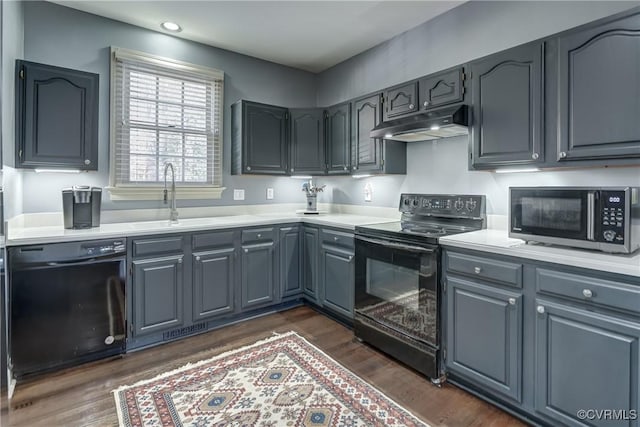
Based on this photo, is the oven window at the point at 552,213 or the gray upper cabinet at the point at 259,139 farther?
the gray upper cabinet at the point at 259,139

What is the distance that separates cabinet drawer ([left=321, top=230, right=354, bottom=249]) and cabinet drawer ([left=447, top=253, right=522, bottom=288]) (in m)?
0.96

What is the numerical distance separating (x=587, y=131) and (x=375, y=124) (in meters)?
1.64

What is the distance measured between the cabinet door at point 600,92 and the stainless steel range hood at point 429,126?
0.57 m

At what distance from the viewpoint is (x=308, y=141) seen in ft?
12.3

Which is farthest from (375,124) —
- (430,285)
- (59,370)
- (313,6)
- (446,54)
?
(59,370)

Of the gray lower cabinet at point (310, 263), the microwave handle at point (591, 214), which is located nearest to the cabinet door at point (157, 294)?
the gray lower cabinet at point (310, 263)

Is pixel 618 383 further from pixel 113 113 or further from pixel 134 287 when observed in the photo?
pixel 113 113

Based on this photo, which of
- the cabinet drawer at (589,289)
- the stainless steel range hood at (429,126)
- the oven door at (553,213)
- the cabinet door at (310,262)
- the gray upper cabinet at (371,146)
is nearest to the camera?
the cabinet drawer at (589,289)

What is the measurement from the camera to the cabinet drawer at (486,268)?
1825 mm

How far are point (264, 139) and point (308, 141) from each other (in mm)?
487

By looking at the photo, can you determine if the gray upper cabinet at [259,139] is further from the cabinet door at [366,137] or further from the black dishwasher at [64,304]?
the black dishwasher at [64,304]

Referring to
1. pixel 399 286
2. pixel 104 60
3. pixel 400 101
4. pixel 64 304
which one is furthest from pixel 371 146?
pixel 64 304

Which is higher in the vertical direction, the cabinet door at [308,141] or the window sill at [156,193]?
the cabinet door at [308,141]

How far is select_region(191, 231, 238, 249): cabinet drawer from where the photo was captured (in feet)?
9.21
